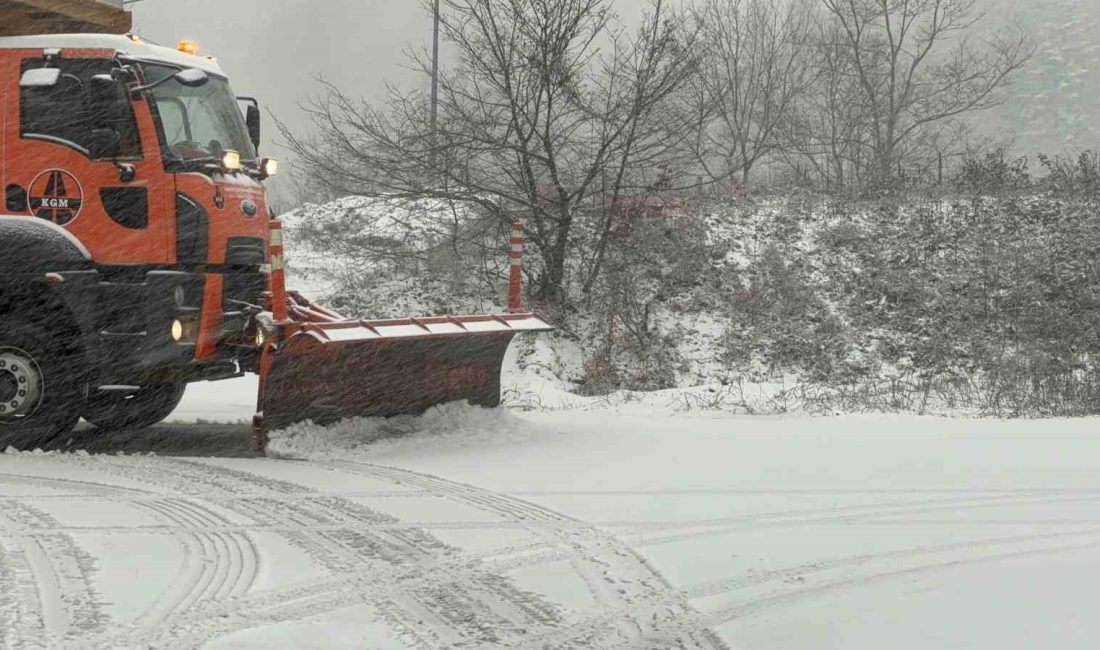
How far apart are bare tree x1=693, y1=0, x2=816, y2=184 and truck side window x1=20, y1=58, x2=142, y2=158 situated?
16377 millimetres

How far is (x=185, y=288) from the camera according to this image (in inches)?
290

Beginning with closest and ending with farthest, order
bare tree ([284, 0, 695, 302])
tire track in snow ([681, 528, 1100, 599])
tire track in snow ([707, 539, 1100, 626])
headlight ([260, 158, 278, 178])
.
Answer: tire track in snow ([707, 539, 1100, 626]), tire track in snow ([681, 528, 1100, 599]), headlight ([260, 158, 278, 178]), bare tree ([284, 0, 695, 302])

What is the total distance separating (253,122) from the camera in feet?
27.4

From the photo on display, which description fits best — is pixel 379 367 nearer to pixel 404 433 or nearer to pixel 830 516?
pixel 404 433

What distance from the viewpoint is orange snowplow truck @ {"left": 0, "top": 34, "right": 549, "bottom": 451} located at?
7223 millimetres

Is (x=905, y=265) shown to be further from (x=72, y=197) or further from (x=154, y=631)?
(x=154, y=631)

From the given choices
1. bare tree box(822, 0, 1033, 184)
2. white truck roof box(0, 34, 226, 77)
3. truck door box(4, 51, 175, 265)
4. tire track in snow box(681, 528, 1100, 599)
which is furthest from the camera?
bare tree box(822, 0, 1033, 184)

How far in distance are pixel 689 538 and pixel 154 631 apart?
2407mm

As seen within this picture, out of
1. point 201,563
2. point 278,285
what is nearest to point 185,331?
point 278,285

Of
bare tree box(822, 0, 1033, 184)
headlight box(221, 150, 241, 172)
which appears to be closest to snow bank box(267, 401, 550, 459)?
headlight box(221, 150, 241, 172)

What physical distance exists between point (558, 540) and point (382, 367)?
3016mm

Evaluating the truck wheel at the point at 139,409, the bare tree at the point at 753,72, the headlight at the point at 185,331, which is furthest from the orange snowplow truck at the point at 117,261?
the bare tree at the point at 753,72

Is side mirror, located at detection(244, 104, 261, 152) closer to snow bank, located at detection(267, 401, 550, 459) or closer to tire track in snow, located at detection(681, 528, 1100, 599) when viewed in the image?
snow bank, located at detection(267, 401, 550, 459)

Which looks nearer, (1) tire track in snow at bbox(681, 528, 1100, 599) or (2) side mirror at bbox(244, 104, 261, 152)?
(1) tire track in snow at bbox(681, 528, 1100, 599)
